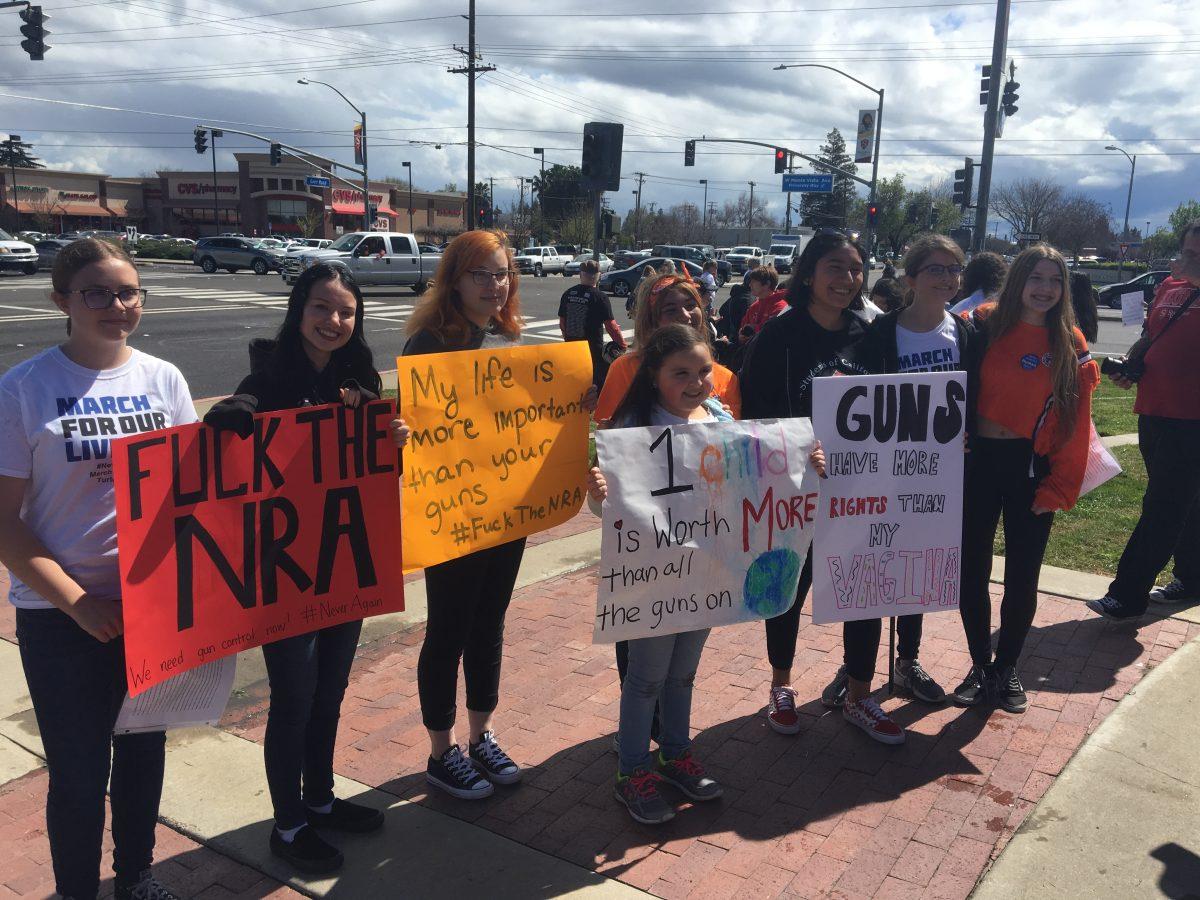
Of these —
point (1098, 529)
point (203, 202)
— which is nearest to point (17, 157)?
point (203, 202)

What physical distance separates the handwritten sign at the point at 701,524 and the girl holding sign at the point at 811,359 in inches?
12.6

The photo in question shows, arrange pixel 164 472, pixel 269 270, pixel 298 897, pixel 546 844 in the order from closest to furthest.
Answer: pixel 164 472, pixel 298 897, pixel 546 844, pixel 269 270

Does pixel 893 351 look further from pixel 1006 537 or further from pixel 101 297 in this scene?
pixel 101 297

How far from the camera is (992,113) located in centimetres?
1975

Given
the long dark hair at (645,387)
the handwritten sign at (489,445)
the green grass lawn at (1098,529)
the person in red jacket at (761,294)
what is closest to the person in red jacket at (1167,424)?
the green grass lawn at (1098,529)

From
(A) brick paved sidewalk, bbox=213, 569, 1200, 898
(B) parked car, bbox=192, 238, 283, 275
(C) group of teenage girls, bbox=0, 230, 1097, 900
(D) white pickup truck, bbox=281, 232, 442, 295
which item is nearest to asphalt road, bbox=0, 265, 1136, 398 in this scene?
(D) white pickup truck, bbox=281, 232, 442, 295

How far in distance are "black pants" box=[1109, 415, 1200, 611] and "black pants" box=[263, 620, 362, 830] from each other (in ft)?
13.3

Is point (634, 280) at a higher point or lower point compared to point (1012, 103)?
lower

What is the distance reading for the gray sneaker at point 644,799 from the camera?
10.4 feet

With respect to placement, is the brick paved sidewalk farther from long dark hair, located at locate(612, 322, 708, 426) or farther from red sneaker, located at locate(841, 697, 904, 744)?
long dark hair, located at locate(612, 322, 708, 426)

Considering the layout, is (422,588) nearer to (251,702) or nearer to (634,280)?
(251,702)

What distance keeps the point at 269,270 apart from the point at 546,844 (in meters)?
39.9

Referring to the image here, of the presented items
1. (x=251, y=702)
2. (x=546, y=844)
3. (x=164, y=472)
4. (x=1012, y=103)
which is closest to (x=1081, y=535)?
(x=546, y=844)

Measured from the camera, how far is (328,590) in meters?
2.97
